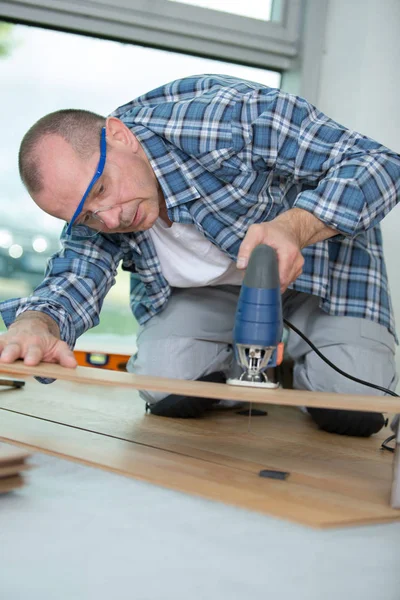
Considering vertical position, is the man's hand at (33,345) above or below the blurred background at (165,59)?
below

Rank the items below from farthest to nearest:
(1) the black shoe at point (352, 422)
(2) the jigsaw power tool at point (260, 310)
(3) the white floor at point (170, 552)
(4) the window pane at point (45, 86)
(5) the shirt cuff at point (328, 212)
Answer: (4) the window pane at point (45, 86), (1) the black shoe at point (352, 422), (5) the shirt cuff at point (328, 212), (2) the jigsaw power tool at point (260, 310), (3) the white floor at point (170, 552)

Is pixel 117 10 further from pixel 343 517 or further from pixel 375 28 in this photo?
pixel 343 517

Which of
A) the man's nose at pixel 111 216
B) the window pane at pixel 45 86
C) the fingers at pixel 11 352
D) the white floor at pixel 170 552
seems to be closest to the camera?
the white floor at pixel 170 552

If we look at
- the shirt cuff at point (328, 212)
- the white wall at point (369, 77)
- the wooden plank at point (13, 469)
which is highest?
the white wall at point (369, 77)

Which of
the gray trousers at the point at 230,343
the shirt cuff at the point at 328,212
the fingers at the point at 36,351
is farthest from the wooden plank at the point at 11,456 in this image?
the gray trousers at the point at 230,343

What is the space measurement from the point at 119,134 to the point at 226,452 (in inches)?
34.3

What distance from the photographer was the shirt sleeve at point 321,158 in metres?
1.62

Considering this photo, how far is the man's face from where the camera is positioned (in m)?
1.69

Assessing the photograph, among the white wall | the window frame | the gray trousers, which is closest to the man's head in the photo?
the gray trousers

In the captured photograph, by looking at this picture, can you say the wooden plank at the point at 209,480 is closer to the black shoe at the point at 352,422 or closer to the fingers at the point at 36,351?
the fingers at the point at 36,351

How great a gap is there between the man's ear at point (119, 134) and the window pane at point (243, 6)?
1604 millimetres

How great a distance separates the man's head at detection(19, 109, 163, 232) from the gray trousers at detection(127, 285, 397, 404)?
1.82 feet

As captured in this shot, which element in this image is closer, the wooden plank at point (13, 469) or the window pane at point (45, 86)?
the wooden plank at point (13, 469)

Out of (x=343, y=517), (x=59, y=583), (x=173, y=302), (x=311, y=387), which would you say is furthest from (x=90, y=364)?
(x=59, y=583)
